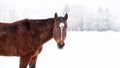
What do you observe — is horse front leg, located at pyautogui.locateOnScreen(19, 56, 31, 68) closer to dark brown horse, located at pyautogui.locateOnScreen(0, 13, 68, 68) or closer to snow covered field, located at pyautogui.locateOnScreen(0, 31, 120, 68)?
dark brown horse, located at pyautogui.locateOnScreen(0, 13, 68, 68)

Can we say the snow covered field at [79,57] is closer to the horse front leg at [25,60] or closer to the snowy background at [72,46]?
the snowy background at [72,46]

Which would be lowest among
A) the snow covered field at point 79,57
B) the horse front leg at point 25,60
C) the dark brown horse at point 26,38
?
the snow covered field at point 79,57

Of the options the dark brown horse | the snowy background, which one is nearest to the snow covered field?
the snowy background

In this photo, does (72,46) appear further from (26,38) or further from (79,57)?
(26,38)

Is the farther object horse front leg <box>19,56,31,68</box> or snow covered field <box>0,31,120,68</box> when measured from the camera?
snow covered field <box>0,31,120,68</box>

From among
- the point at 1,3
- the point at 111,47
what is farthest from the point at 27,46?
the point at 1,3

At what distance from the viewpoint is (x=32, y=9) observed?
15297 mm

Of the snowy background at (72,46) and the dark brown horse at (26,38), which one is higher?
the dark brown horse at (26,38)

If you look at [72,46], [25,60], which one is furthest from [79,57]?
[25,60]

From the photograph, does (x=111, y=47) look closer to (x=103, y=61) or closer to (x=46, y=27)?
(x=103, y=61)

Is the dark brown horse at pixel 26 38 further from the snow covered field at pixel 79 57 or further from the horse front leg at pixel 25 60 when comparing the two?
the snow covered field at pixel 79 57

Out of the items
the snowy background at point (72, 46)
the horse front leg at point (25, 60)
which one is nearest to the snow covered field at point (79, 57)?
the snowy background at point (72, 46)

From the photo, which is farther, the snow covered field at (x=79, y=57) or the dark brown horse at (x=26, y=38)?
the snow covered field at (x=79, y=57)

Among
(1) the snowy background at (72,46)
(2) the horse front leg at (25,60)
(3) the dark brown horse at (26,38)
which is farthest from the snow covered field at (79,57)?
(2) the horse front leg at (25,60)
